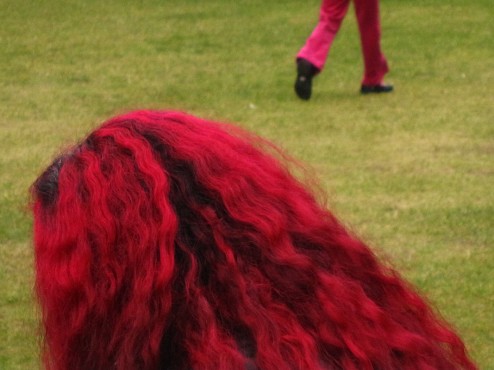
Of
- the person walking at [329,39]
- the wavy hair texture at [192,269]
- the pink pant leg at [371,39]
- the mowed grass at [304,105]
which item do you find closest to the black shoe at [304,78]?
the person walking at [329,39]

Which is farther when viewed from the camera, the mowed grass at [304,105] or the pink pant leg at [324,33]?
the pink pant leg at [324,33]

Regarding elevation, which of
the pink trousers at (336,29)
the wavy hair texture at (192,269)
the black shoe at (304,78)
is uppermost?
the wavy hair texture at (192,269)

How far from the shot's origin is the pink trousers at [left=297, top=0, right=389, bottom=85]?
359 inches

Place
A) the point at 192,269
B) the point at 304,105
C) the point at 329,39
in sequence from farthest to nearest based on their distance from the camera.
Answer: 1. the point at 329,39
2. the point at 304,105
3. the point at 192,269

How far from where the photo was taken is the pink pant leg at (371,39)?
920 cm

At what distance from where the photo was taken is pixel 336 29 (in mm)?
9250

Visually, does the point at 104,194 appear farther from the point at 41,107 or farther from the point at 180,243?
the point at 41,107

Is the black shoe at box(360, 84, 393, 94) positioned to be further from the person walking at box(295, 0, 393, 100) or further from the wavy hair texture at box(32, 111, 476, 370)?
the wavy hair texture at box(32, 111, 476, 370)

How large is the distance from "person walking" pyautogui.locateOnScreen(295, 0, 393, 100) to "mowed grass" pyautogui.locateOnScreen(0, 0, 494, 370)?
197 millimetres

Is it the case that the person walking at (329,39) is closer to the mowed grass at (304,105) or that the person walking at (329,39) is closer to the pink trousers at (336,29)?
the pink trousers at (336,29)

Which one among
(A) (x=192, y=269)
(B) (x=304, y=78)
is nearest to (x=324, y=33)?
(B) (x=304, y=78)

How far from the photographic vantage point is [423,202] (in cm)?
675

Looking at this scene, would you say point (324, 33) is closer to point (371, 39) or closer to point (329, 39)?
point (329, 39)

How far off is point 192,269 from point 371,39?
24.3 feet
